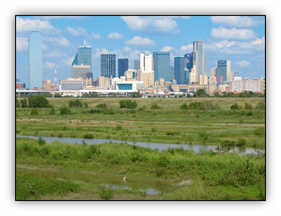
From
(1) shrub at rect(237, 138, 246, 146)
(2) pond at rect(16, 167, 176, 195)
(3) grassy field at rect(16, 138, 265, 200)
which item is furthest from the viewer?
(1) shrub at rect(237, 138, 246, 146)

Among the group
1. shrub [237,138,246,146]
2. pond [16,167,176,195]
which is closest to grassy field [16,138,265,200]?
pond [16,167,176,195]

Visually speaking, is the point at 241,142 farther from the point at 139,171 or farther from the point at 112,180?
the point at 112,180

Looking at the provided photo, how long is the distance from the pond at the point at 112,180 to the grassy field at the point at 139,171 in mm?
186

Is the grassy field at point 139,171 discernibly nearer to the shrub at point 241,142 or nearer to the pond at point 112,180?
the pond at point 112,180

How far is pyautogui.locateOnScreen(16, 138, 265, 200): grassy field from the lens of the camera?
332 inches

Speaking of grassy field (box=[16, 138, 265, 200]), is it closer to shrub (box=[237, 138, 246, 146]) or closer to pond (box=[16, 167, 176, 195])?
pond (box=[16, 167, 176, 195])

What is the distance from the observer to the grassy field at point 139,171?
8422 mm

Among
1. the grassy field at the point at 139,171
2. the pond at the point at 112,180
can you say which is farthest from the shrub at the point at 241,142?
the pond at the point at 112,180

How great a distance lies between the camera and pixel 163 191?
9672mm

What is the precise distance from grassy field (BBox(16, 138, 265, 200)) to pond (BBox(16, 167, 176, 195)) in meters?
0.19

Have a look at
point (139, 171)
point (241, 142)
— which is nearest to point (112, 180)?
point (139, 171)

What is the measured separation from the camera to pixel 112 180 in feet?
35.5

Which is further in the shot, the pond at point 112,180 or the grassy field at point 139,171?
the pond at point 112,180
